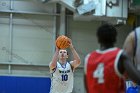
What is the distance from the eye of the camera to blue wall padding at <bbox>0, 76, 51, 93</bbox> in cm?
1114

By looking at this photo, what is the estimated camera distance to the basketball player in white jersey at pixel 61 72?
20.7 ft

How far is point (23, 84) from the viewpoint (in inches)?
443

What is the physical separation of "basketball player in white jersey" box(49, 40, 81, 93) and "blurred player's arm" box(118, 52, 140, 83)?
3.65 metres

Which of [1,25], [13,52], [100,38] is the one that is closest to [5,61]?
[13,52]

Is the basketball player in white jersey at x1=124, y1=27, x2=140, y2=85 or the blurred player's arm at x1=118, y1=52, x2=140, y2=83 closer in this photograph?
the blurred player's arm at x1=118, y1=52, x2=140, y2=83

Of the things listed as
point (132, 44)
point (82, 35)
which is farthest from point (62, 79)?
point (82, 35)

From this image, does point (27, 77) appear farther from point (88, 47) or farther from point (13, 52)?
point (88, 47)

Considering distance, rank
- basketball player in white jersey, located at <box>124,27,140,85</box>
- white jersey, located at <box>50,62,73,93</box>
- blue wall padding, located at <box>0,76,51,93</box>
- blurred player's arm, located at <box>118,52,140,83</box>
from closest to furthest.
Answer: blurred player's arm, located at <box>118,52,140,83</box> < basketball player in white jersey, located at <box>124,27,140,85</box> < white jersey, located at <box>50,62,73,93</box> < blue wall padding, located at <box>0,76,51,93</box>

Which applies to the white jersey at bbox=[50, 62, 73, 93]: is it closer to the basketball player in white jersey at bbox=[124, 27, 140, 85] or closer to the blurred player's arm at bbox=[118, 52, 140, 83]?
the basketball player in white jersey at bbox=[124, 27, 140, 85]

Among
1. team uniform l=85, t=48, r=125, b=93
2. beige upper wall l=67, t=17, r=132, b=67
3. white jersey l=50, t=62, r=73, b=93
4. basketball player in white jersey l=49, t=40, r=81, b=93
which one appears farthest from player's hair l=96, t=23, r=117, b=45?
beige upper wall l=67, t=17, r=132, b=67

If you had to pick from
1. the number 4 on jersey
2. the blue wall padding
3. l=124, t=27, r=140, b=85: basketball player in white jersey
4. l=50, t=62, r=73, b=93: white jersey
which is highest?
l=124, t=27, r=140, b=85: basketball player in white jersey

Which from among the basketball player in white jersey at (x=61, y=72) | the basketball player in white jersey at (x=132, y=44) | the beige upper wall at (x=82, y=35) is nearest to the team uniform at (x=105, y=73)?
the basketball player in white jersey at (x=132, y=44)

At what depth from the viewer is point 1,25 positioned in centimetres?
1178

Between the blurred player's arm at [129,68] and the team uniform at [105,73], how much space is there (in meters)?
0.05
